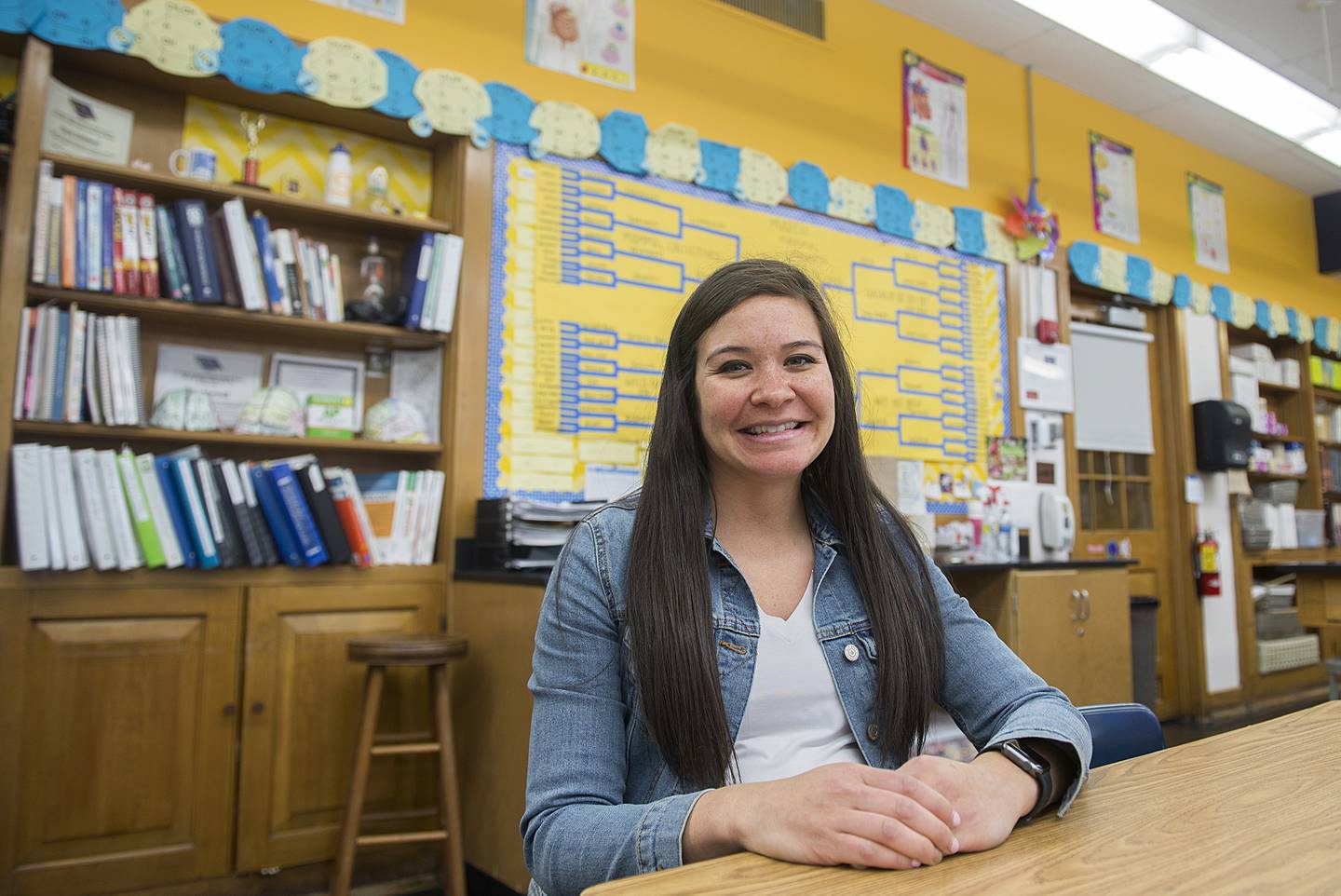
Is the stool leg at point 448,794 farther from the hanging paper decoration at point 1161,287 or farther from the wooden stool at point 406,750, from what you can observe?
the hanging paper decoration at point 1161,287

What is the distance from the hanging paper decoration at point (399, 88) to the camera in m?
2.91

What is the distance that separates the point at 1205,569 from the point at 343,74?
506cm

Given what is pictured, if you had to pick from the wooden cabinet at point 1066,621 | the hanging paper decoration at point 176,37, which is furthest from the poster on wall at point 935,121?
the hanging paper decoration at point 176,37

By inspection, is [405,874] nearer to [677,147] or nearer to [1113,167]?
[677,147]

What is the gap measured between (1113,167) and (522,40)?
368 cm

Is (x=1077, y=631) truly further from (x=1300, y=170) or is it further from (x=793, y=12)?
(x=1300, y=170)

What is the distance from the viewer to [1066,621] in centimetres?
344

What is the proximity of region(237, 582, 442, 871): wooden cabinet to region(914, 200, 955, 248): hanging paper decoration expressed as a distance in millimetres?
2816

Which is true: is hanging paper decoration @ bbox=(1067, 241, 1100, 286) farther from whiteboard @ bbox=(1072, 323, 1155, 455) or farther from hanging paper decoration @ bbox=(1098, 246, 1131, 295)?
whiteboard @ bbox=(1072, 323, 1155, 455)

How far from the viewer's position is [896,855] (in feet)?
2.35

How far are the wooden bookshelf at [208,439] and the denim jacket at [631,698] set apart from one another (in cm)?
187

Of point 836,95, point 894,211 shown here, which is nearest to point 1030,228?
point 894,211

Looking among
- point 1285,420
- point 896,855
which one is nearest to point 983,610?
point 896,855

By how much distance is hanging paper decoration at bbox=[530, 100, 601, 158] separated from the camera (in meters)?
3.19
